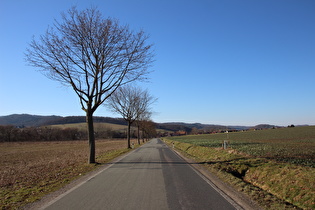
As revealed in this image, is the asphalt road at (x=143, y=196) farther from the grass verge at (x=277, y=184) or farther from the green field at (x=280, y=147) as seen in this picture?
the green field at (x=280, y=147)

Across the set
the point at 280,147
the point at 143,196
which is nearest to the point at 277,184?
the point at 143,196

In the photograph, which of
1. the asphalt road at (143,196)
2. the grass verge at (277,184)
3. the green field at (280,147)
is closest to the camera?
the asphalt road at (143,196)

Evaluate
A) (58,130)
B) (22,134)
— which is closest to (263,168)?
(22,134)

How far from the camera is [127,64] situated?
49.9 ft

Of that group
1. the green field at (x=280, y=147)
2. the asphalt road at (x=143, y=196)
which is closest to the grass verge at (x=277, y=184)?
the asphalt road at (x=143, y=196)

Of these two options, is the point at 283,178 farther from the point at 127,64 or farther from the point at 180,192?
the point at 127,64

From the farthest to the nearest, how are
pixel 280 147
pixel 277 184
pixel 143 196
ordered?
pixel 280 147, pixel 277 184, pixel 143 196

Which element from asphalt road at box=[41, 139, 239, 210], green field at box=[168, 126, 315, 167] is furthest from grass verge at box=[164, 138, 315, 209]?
green field at box=[168, 126, 315, 167]

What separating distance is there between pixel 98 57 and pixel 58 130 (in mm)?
105339

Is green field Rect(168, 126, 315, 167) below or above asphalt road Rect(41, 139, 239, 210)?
above

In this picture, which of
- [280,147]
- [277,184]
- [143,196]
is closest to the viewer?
[143,196]

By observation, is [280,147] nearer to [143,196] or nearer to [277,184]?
[277,184]

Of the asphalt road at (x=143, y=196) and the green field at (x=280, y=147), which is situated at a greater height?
the green field at (x=280, y=147)

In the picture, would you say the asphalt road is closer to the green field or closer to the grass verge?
the grass verge
